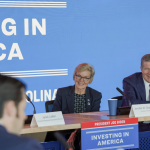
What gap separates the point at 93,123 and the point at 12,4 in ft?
9.14

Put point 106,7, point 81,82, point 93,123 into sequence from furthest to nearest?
1. point 106,7
2. point 81,82
3. point 93,123

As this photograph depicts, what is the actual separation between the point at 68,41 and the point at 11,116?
3934 millimetres

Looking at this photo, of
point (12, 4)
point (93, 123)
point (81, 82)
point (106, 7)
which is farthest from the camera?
point (106, 7)

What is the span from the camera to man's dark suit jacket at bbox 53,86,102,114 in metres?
3.29

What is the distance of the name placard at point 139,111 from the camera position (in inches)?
104

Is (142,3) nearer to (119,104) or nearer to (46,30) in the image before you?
(46,30)

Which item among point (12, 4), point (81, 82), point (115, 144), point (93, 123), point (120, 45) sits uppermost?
point (12, 4)

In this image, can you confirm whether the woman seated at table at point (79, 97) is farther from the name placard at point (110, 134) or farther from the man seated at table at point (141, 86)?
the name placard at point (110, 134)

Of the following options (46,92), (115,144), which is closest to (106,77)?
(46,92)

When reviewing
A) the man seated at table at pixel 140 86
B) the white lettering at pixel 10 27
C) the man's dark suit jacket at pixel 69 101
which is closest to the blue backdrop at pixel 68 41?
the white lettering at pixel 10 27

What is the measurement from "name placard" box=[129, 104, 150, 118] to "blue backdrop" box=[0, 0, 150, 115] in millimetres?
2197

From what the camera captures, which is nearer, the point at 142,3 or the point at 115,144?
the point at 115,144

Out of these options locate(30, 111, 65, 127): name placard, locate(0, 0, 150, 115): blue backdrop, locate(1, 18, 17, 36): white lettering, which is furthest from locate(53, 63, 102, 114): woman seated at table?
locate(1, 18, 17, 36): white lettering

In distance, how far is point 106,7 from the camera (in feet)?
16.1
